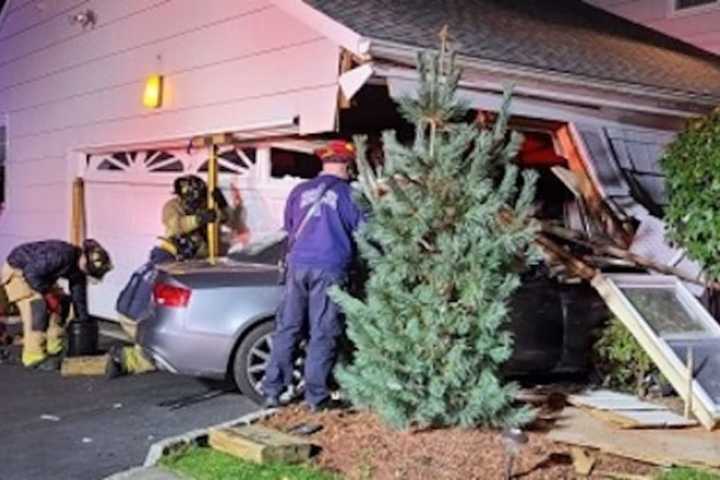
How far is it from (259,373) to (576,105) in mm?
3914

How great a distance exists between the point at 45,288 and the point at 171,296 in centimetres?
289

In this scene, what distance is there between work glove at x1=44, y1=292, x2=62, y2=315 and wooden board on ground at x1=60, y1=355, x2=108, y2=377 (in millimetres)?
1045

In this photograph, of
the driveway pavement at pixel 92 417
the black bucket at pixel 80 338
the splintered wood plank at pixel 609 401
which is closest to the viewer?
the driveway pavement at pixel 92 417

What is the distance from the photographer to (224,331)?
22.9ft

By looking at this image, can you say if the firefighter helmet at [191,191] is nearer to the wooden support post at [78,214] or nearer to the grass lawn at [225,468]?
the wooden support post at [78,214]

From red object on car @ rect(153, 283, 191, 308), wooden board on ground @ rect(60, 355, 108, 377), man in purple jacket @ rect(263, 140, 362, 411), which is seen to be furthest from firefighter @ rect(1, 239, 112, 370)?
man in purple jacket @ rect(263, 140, 362, 411)

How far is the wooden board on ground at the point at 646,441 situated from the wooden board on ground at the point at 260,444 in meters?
1.62

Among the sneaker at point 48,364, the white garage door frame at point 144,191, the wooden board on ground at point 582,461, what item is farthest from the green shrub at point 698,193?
the sneaker at point 48,364

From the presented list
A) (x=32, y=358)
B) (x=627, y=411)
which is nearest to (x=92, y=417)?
(x=32, y=358)

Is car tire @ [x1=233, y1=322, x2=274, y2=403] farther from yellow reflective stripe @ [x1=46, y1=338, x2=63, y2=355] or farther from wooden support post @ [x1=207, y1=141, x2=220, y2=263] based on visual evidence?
yellow reflective stripe @ [x1=46, y1=338, x2=63, y2=355]

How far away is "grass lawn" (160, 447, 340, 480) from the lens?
5.07m

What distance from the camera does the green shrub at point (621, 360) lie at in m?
7.01

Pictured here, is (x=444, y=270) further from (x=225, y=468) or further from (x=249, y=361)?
(x=249, y=361)

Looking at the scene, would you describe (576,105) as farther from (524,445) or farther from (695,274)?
(524,445)
